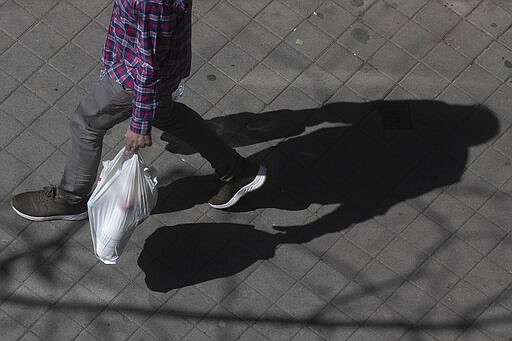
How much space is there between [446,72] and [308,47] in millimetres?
1006

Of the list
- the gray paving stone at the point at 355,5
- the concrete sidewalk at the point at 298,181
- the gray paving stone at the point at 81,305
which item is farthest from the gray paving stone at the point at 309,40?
the gray paving stone at the point at 81,305

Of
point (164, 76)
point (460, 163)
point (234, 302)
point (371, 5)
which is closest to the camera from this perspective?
point (164, 76)

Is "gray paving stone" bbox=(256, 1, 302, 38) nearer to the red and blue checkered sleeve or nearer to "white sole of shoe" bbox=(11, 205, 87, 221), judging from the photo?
"white sole of shoe" bbox=(11, 205, 87, 221)

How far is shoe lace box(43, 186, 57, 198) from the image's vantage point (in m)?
6.93

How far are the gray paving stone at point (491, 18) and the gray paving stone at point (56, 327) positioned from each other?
12.1 ft

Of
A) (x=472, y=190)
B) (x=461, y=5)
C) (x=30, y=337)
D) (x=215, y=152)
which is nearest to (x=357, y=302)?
(x=472, y=190)

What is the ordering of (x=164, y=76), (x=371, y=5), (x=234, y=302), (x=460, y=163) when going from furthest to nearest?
1. (x=371, y=5)
2. (x=460, y=163)
3. (x=234, y=302)
4. (x=164, y=76)

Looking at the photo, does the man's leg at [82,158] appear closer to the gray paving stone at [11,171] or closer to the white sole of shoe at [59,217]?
the white sole of shoe at [59,217]

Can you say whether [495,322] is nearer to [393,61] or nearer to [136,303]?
[393,61]

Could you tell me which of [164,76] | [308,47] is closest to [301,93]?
[308,47]

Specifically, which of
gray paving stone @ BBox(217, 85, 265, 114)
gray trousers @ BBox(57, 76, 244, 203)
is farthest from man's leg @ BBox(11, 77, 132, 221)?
gray paving stone @ BBox(217, 85, 265, 114)

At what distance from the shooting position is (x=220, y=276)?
22.7ft

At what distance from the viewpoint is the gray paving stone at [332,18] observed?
786 centimetres

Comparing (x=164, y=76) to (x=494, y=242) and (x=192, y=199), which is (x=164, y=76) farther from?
(x=494, y=242)
